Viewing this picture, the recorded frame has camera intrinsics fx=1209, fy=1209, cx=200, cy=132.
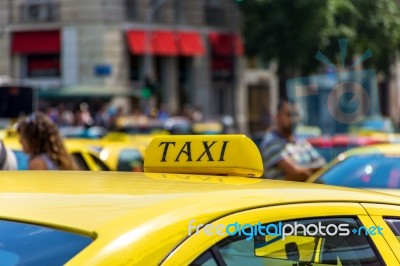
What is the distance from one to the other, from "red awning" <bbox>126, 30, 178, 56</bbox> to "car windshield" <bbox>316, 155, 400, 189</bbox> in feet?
105

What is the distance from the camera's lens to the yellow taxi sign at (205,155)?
3992mm

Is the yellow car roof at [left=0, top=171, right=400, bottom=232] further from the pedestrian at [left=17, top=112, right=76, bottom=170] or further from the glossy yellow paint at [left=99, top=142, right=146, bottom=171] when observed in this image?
the glossy yellow paint at [left=99, top=142, right=146, bottom=171]

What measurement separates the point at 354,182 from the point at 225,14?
38098 millimetres

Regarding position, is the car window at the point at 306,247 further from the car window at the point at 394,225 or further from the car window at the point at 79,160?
the car window at the point at 79,160

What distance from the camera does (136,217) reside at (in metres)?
3.11

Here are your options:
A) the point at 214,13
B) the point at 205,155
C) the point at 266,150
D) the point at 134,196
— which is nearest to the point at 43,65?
the point at 214,13

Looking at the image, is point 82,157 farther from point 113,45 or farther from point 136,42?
point 136,42

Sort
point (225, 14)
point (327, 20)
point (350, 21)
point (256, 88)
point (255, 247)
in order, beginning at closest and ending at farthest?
1. point (255, 247)
2. point (350, 21)
3. point (327, 20)
4. point (225, 14)
5. point (256, 88)

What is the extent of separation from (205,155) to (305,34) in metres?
37.1

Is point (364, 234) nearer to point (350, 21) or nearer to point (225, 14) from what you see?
point (350, 21)

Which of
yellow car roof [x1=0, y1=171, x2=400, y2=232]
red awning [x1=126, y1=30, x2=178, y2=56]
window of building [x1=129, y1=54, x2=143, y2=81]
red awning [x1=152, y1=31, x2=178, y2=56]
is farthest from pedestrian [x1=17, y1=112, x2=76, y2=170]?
red awning [x1=152, y1=31, x2=178, y2=56]

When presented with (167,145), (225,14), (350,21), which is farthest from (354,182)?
(225,14)

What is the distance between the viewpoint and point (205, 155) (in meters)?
4.07

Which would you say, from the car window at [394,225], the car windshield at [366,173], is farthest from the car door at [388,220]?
the car windshield at [366,173]
